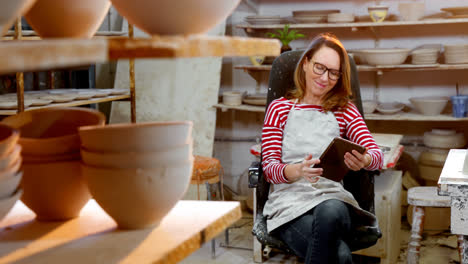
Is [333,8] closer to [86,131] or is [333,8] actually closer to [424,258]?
[424,258]

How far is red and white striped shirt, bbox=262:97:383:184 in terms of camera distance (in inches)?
98.0

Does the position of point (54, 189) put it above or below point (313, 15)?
below

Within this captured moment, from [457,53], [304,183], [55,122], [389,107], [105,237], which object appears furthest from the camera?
[389,107]

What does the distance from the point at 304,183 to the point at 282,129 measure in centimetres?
28

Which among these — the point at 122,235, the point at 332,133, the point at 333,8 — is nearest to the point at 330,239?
the point at 332,133

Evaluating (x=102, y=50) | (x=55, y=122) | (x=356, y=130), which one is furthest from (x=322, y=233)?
(x=102, y=50)

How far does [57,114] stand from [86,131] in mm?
161

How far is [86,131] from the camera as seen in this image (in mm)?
915

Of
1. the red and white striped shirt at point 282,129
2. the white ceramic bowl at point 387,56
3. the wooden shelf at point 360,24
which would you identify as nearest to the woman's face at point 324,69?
the red and white striped shirt at point 282,129

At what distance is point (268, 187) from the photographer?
2623mm

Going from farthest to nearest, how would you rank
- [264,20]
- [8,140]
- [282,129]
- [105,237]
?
[264,20]
[282,129]
[105,237]
[8,140]

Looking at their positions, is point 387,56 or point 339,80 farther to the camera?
point 387,56

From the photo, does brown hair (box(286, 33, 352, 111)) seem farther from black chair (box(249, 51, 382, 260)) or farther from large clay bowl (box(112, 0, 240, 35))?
large clay bowl (box(112, 0, 240, 35))

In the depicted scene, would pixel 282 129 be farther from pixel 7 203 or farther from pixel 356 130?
pixel 7 203
